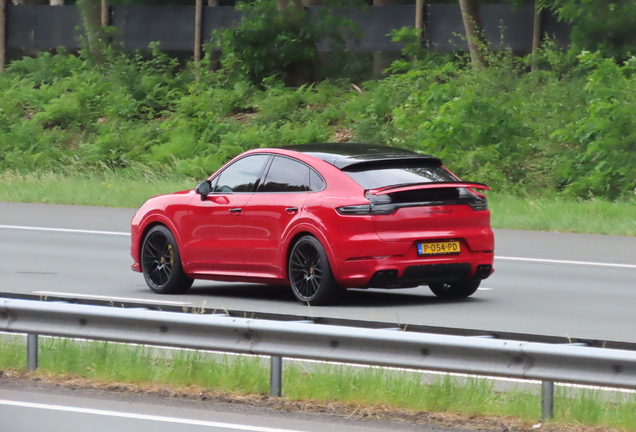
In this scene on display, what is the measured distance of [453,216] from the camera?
12.2 m

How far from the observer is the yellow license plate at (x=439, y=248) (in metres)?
12.1

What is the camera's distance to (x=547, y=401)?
24.3ft

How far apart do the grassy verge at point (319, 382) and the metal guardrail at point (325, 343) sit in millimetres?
243

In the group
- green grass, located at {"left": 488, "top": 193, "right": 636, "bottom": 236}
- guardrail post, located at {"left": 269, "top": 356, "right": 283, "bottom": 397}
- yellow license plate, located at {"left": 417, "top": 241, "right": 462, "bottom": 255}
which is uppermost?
yellow license plate, located at {"left": 417, "top": 241, "right": 462, "bottom": 255}

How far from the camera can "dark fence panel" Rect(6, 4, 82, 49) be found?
4525cm

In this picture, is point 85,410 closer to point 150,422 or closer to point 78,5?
point 150,422

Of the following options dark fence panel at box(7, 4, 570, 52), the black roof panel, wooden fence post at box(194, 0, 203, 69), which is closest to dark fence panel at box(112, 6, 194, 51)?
dark fence panel at box(7, 4, 570, 52)

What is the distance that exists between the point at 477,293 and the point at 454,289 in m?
0.60

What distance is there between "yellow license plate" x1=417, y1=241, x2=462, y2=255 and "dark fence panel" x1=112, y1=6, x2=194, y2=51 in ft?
103

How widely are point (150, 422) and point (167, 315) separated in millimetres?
961

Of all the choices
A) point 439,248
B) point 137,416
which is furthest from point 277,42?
point 137,416

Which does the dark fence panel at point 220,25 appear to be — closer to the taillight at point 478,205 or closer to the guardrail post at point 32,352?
the taillight at point 478,205

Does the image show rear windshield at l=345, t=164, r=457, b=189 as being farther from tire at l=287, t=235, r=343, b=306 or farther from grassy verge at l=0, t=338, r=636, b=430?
grassy verge at l=0, t=338, r=636, b=430

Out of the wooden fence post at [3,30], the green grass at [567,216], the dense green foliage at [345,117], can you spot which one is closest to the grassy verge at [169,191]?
the green grass at [567,216]
